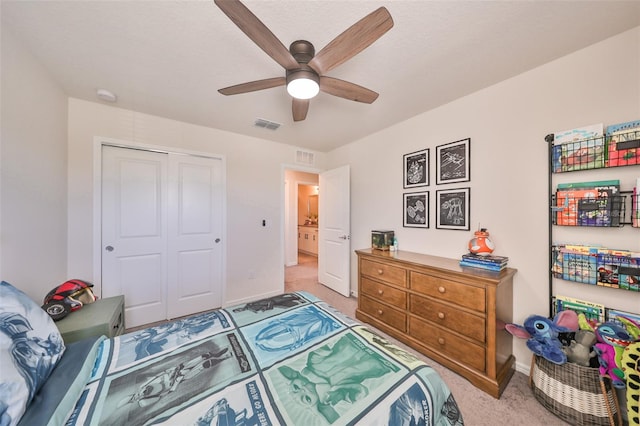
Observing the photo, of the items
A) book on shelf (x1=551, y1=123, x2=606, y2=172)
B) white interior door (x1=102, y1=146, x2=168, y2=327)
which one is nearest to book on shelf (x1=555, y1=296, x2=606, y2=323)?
book on shelf (x1=551, y1=123, x2=606, y2=172)

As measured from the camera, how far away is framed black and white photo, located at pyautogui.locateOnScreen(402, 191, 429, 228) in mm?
2558

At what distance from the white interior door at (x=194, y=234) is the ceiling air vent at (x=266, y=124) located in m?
0.78

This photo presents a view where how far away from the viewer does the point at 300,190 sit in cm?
748

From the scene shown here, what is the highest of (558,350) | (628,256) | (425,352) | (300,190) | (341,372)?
(300,190)

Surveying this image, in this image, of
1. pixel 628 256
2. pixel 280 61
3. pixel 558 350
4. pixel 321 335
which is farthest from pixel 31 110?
pixel 628 256

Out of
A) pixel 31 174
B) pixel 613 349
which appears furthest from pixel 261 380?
pixel 31 174

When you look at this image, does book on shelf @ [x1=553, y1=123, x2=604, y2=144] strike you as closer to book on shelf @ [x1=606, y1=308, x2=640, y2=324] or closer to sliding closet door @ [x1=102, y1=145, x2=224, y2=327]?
book on shelf @ [x1=606, y1=308, x2=640, y2=324]

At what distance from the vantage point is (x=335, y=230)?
12.0 ft

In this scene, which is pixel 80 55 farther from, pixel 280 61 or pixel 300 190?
pixel 300 190

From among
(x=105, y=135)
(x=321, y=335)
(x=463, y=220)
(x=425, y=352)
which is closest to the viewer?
(x=321, y=335)

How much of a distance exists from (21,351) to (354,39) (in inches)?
79.7

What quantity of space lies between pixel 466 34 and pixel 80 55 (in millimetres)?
2795

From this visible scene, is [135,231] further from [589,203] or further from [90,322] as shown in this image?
[589,203]

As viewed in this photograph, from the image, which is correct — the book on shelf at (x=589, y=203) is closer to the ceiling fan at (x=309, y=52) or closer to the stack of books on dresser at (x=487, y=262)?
the stack of books on dresser at (x=487, y=262)
